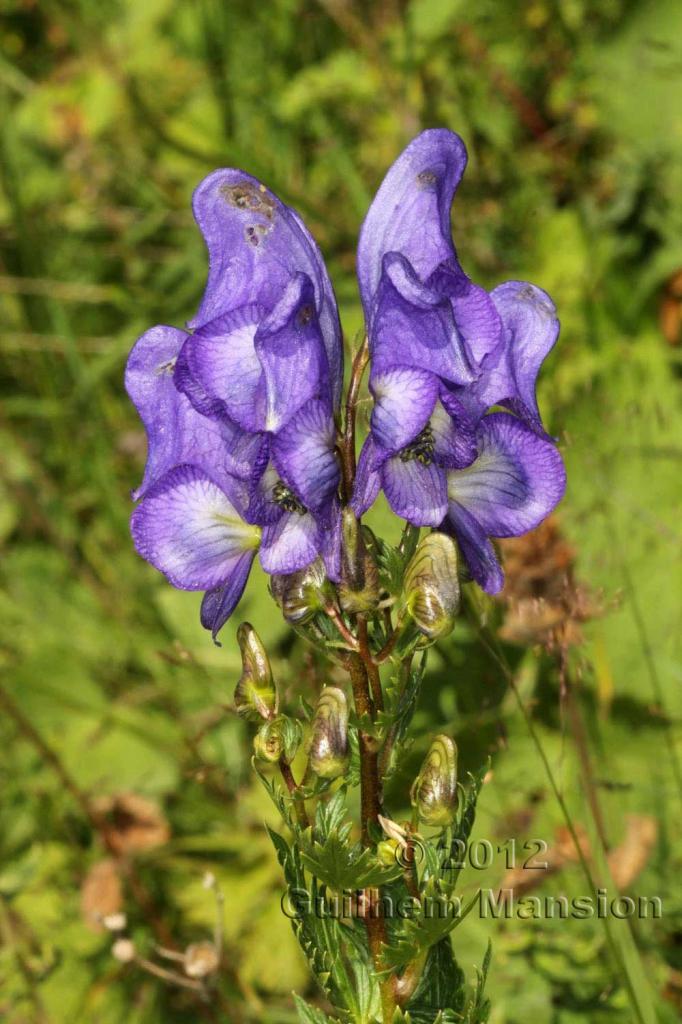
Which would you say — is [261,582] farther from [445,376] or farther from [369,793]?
[445,376]

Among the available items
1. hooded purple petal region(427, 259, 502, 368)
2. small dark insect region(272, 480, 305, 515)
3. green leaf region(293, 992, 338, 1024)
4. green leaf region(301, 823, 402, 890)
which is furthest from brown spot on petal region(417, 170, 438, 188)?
green leaf region(293, 992, 338, 1024)

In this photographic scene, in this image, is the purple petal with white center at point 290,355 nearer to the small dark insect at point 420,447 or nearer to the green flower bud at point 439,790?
the small dark insect at point 420,447

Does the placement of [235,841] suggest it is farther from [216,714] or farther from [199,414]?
[199,414]

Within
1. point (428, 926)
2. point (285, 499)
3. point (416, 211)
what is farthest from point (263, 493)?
point (428, 926)

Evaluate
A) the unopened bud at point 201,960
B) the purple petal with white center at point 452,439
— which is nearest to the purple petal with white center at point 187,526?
the purple petal with white center at point 452,439

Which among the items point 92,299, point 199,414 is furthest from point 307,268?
point 92,299

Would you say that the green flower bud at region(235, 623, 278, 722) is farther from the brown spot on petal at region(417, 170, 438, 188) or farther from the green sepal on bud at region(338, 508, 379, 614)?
the brown spot on petal at region(417, 170, 438, 188)

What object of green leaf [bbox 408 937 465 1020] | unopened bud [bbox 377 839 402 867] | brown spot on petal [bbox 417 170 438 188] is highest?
brown spot on petal [bbox 417 170 438 188]
